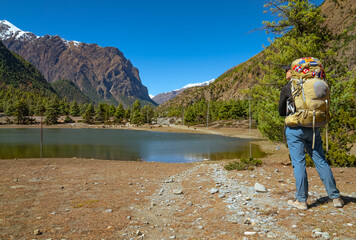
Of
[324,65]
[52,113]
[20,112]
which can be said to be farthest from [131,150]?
[20,112]

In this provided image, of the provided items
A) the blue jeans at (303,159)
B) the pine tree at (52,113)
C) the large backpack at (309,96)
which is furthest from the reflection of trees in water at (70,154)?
the pine tree at (52,113)

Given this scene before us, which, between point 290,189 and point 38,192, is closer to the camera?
point 290,189

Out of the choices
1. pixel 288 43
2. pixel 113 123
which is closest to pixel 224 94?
pixel 113 123

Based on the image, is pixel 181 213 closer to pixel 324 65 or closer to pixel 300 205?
pixel 300 205

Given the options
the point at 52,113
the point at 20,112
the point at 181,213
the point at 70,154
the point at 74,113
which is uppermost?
the point at 74,113

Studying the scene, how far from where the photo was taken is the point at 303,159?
4531 mm

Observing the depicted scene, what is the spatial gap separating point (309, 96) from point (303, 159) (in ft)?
4.01

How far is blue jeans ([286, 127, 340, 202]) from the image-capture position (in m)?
4.45

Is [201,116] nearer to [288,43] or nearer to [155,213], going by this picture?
[288,43]

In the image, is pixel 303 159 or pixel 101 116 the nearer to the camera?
pixel 303 159

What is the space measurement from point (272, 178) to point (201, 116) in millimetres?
109111

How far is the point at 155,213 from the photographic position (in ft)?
18.3

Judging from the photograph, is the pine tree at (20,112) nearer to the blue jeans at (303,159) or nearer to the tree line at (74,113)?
the tree line at (74,113)

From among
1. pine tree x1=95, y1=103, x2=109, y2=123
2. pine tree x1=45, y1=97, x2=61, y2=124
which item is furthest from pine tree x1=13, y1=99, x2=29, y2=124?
pine tree x1=95, y1=103, x2=109, y2=123
